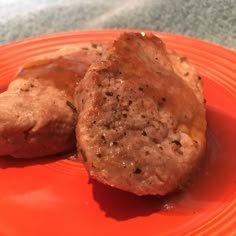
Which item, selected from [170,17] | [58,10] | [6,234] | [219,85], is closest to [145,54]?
[219,85]

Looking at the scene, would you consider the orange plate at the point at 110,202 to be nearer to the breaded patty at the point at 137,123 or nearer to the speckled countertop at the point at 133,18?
the breaded patty at the point at 137,123

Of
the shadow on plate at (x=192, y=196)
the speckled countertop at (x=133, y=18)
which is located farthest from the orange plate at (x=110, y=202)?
the speckled countertop at (x=133, y=18)

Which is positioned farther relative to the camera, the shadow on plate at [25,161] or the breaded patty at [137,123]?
the shadow on plate at [25,161]

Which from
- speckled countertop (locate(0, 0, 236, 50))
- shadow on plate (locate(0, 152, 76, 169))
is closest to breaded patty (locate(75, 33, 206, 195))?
shadow on plate (locate(0, 152, 76, 169))

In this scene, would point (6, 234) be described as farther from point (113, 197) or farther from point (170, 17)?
point (170, 17)

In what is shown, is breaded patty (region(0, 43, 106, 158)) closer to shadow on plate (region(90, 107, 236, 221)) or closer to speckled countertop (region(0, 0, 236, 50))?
shadow on plate (region(90, 107, 236, 221))

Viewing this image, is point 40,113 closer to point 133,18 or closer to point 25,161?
point 25,161

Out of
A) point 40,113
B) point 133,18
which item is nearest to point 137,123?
point 40,113
